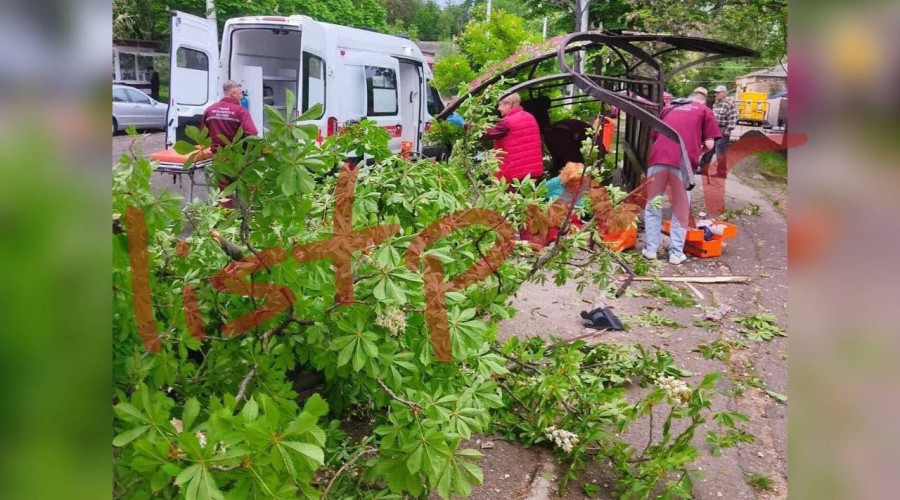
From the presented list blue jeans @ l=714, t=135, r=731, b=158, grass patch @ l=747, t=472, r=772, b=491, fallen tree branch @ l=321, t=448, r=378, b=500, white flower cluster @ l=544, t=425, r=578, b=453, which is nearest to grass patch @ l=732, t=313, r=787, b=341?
grass patch @ l=747, t=472, r=772, b=491

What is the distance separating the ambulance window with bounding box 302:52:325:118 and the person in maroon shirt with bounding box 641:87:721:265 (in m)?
3.94

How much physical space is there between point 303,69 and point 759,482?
689 cm

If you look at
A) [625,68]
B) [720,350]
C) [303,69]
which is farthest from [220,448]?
[625,68]

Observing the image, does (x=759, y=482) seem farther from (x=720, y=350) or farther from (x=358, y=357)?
(x=358, y=357)

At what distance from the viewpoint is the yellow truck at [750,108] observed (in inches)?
444

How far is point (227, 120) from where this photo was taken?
4883 mm

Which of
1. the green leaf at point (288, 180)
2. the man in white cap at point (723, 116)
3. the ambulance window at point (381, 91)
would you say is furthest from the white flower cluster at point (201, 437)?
the man in white cap at point (723, 116)

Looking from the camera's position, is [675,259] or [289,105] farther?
[675,259]

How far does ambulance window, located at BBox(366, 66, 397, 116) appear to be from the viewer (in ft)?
30.5

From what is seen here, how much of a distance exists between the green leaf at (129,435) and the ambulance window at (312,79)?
281 inches

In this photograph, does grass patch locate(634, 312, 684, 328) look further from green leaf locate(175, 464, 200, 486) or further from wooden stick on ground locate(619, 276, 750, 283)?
green leaf locate(175, 464, 200, 486)

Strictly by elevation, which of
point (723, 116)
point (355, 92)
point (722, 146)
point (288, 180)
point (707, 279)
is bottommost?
point (707, 279)

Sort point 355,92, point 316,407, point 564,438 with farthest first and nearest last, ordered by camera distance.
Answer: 1. point 355,92
2. point 564,438
3. point 316,407
